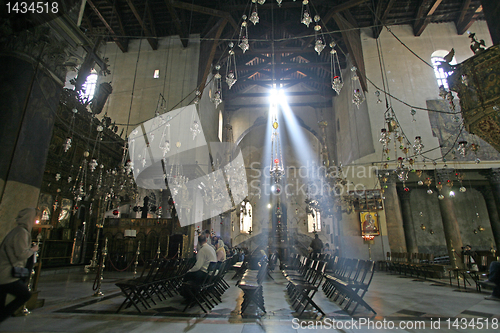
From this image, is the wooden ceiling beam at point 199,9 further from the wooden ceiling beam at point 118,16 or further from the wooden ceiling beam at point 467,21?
the wooden ceiling beam at point 467,21

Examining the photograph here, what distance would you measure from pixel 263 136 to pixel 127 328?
2113cm

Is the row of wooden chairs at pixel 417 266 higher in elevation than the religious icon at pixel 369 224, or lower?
lower

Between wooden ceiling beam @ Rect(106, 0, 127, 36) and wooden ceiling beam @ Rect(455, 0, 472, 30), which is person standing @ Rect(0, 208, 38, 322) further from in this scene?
wooden ceiling beam @ Rect(455, 0, 472, 30)

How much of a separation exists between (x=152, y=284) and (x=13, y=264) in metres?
2.20

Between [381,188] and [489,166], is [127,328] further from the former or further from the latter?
[489,166]

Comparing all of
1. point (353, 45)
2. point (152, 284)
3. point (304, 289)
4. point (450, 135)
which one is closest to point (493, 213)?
point (450, 135)

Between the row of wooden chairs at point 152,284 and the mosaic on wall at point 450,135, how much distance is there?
484 inches

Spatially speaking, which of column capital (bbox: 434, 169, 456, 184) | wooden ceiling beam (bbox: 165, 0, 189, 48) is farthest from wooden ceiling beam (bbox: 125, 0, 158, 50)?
column capital (bbox: 434, 169, 456, 184)

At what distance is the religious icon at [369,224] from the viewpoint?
40.2 feet

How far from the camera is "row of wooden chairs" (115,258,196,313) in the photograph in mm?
3869

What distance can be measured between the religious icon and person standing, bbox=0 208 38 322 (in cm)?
1274

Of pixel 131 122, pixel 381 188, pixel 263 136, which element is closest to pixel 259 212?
pixel 263 136

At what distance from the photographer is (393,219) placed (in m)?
12.3

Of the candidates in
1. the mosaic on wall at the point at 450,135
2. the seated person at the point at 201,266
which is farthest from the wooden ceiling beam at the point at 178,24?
the mosaic on wall at the point at 450,135
